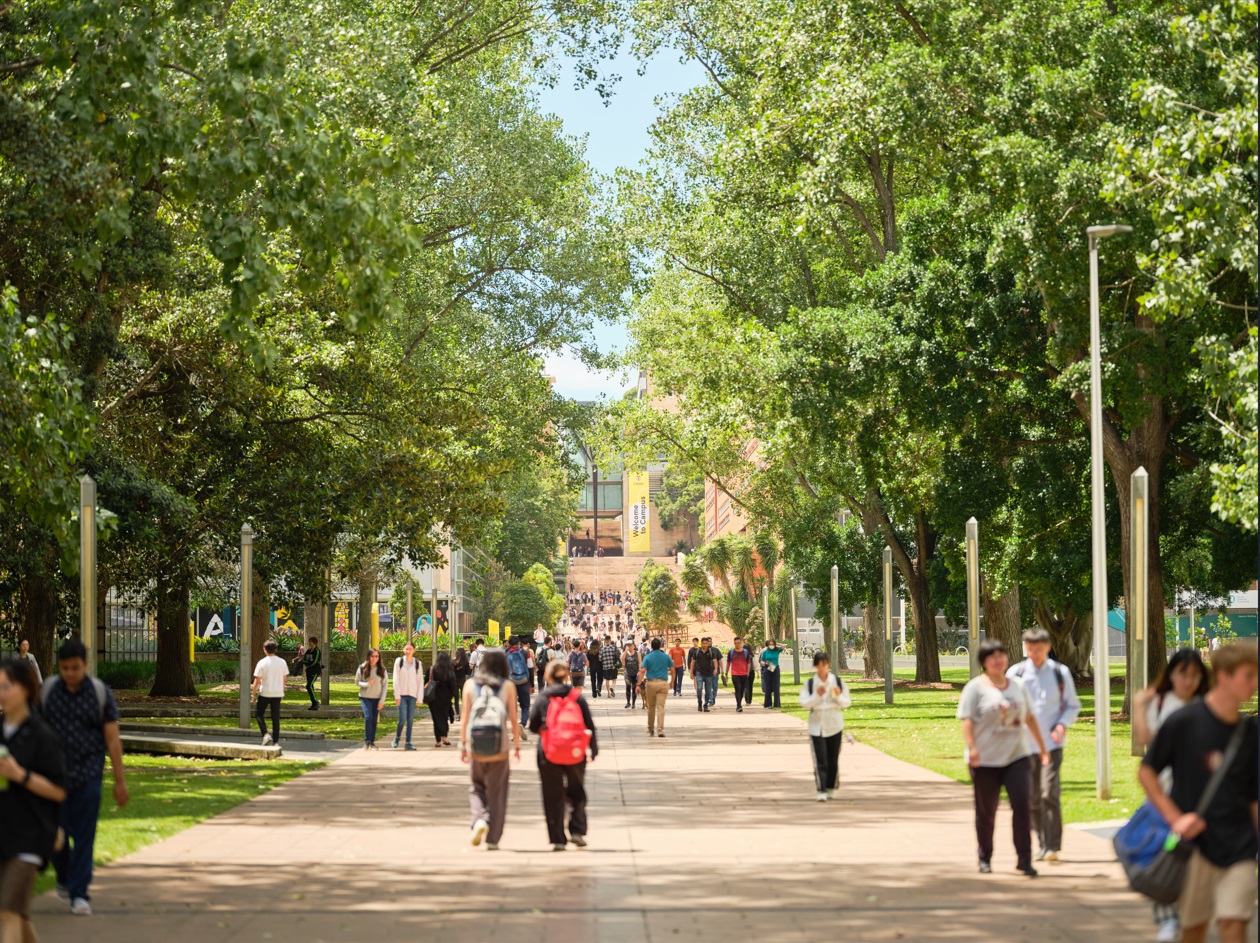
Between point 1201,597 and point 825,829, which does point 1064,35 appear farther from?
point 1201,597

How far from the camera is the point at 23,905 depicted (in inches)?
297

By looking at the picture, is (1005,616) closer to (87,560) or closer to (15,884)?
(87,560)

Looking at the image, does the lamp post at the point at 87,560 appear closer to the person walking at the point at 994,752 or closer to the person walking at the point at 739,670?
the person walking at the point at 994,752

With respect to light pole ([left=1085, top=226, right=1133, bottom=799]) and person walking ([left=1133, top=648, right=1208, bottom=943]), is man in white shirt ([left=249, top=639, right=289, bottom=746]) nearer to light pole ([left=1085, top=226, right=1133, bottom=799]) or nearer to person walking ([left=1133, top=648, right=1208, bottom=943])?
light pole ([left=1085, top=226, right=1133, bottom=799])

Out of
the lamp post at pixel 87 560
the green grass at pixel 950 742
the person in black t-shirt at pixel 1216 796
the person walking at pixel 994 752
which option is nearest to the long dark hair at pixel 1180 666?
the person in black t-shirt at pixel 1216 796

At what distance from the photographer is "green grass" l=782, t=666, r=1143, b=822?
16453 mm

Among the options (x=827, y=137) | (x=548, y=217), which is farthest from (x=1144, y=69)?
(x=548, y=217)

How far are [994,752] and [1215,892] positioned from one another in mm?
4693

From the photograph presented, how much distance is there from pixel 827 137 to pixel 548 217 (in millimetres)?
13692

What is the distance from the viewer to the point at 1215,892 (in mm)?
6789

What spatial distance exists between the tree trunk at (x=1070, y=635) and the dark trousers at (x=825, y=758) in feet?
104

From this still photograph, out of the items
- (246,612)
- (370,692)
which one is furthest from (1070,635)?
(246,612)

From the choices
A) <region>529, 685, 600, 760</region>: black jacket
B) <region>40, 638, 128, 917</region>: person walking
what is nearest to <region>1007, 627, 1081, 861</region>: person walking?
<region>529, 685, 600, 760</region>: black jacket

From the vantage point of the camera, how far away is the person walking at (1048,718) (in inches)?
472
